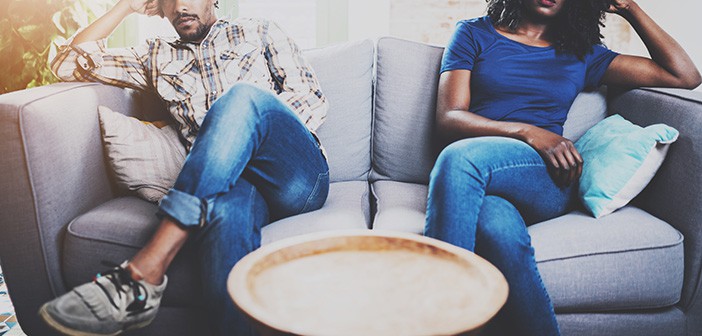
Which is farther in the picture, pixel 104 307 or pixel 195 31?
pixel 195 31

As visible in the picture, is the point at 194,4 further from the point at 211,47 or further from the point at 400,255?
the point at 400,255

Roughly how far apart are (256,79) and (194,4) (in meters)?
0.29

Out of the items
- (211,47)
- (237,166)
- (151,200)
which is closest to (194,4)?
(211,47)

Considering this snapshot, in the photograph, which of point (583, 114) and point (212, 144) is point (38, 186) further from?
point (583, 114)

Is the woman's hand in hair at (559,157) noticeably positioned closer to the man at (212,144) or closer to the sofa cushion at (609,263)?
the sofa cushion at (609,263)

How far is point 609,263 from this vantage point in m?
1.36

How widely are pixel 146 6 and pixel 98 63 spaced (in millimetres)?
273

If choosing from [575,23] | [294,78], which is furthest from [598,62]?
[294,78]

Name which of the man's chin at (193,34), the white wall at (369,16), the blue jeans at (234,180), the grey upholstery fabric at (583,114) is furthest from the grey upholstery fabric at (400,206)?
the white wall at (369,16)

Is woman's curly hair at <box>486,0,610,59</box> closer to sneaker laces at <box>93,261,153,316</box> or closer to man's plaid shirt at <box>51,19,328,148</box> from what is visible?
man's plaid shirt at <box>51,19,328,148</box>

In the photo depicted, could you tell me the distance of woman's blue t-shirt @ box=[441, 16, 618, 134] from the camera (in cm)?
169

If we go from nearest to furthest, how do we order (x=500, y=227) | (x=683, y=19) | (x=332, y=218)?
(x=500, y=227)
(x=332, y=218)
(x=683, y=19)

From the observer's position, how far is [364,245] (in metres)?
0.99

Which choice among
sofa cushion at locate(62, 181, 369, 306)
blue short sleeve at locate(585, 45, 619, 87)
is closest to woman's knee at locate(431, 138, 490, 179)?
sofa cushion at locate(62, 181, 369, 306)
